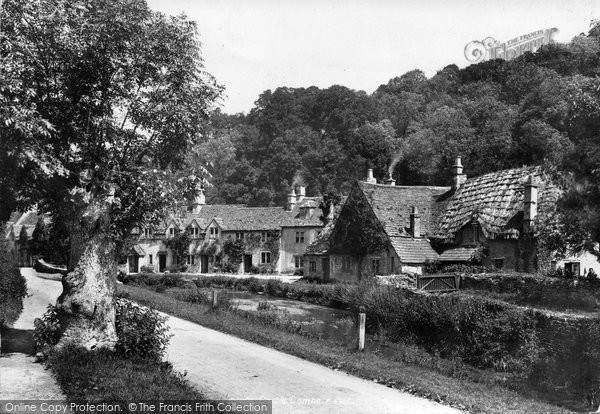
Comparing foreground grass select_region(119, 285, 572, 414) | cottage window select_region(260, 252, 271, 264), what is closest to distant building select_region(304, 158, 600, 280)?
cottage window select_region(260, 252, 271, 264)

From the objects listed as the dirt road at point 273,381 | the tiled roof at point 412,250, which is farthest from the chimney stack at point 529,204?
the dirt road at point 273,381

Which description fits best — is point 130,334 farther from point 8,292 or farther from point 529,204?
point 529,204

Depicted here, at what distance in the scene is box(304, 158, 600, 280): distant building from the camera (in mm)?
34469

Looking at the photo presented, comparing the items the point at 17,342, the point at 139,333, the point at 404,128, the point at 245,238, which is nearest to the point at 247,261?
the point at 245,238

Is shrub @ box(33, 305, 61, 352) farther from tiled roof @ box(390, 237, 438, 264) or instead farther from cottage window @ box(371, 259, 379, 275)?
cottage window @ box(371, 259, 379, 275)

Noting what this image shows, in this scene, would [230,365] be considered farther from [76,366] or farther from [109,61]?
[109,61]

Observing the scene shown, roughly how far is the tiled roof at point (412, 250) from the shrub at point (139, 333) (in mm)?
25076

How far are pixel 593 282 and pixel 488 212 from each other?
1196cm

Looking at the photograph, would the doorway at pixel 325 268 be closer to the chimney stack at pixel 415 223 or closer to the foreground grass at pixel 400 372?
the chimney stack at pixel 415 223

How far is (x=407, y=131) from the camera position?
9256 centimetres

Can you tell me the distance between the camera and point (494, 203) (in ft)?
124

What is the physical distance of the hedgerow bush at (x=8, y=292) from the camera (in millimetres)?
18891

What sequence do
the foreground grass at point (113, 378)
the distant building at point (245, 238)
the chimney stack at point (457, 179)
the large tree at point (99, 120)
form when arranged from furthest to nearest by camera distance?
1. the distant building at point (245, 238)
2. the chimney stack at point (457, 179)
3. the large tree at point (99, 120)
4. the foreground grass at point (113, 378)

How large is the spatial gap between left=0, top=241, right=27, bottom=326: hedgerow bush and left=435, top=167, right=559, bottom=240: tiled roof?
2787cm
